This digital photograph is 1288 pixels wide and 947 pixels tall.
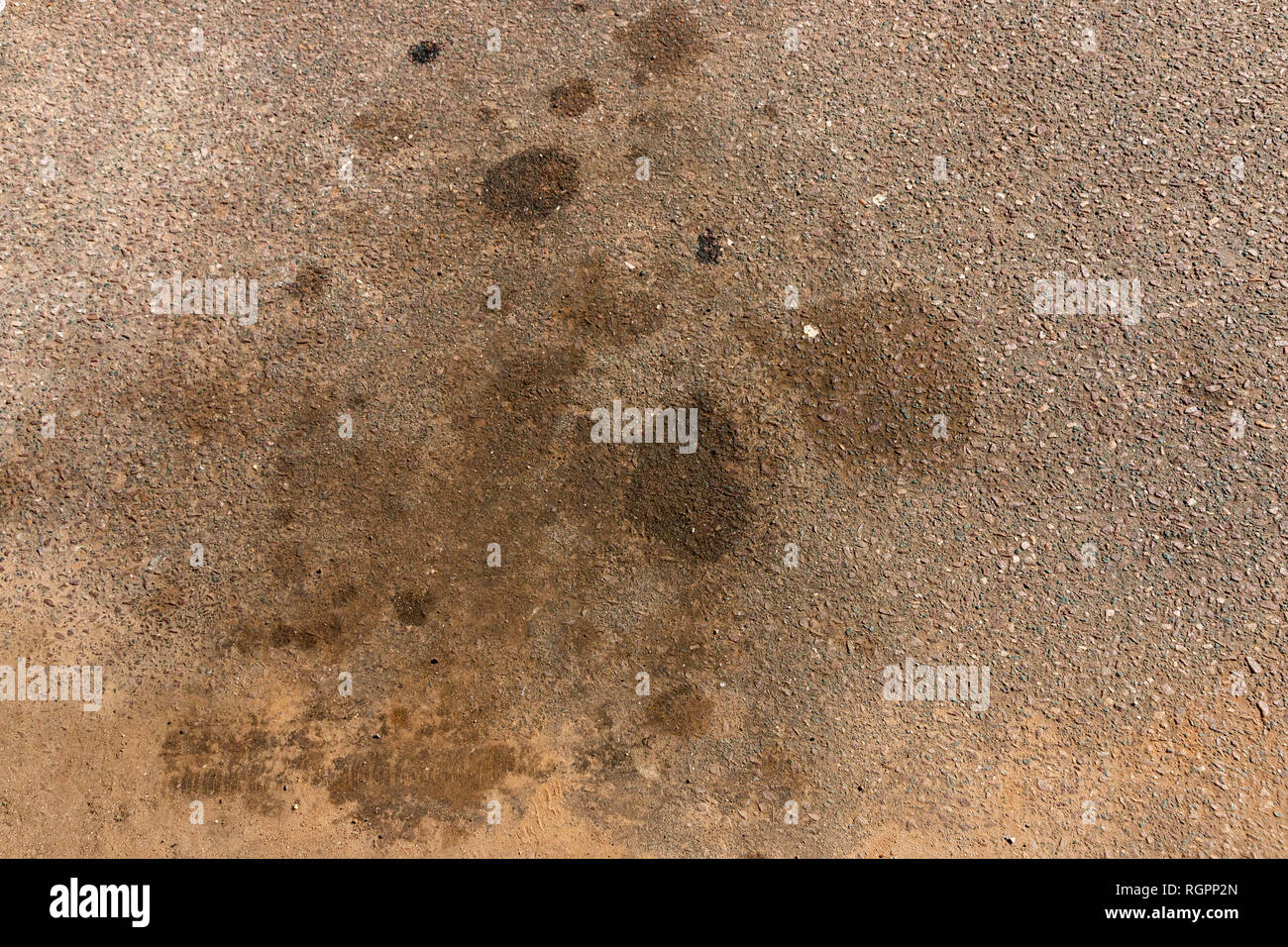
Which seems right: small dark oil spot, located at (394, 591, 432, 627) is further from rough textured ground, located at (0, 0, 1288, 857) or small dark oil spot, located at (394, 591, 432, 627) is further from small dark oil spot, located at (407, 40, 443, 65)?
small dark oil spot, located at (407, 40, 443, 65)

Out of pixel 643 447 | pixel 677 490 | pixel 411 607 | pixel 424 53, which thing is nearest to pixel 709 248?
pixel 643 447

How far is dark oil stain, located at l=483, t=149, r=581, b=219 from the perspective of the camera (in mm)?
6340

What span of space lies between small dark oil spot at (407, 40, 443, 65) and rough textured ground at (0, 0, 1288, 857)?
0.28 ft

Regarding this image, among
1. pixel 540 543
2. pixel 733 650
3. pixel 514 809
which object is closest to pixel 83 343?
pixel 540 543

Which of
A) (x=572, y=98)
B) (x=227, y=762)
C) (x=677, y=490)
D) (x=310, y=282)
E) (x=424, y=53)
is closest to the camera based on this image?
(x=227, y=762)

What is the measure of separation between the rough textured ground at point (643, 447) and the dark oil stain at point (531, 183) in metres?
0.04

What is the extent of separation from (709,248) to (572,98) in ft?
6.15

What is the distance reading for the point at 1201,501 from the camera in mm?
5641

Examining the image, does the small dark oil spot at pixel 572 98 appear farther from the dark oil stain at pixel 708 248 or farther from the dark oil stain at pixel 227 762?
the dark oil stain at pixel 227 762

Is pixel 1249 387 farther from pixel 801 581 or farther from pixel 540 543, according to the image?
pixel 540 543

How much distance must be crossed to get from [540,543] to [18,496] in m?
4.03

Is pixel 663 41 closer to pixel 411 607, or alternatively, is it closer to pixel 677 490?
pixel 677 490

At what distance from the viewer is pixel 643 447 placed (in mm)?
5781
